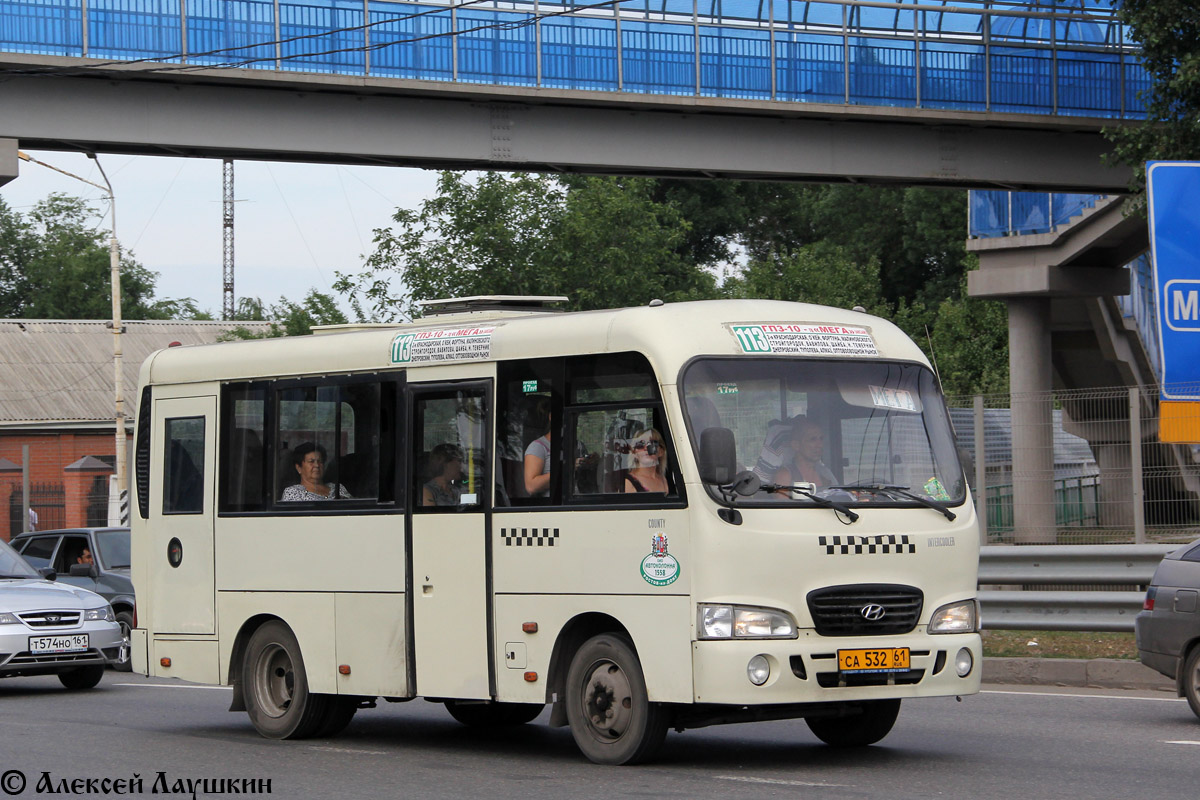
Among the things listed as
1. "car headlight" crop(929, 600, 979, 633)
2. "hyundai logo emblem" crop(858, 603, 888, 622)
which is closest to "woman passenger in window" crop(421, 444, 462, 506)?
"hyundai logo emblem" crop(858, 603, 888, 622)

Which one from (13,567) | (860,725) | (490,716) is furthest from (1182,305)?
(13,567)

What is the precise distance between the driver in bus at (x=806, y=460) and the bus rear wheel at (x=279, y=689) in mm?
4138

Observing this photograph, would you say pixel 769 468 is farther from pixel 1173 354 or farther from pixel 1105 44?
pixel 1105 44

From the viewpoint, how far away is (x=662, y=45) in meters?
27.5

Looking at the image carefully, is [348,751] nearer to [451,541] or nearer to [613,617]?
[451,541]

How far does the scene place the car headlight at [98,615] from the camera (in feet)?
53.3

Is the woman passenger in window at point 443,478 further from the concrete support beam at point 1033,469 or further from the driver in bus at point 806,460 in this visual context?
the concrete support beam at point 1033,469

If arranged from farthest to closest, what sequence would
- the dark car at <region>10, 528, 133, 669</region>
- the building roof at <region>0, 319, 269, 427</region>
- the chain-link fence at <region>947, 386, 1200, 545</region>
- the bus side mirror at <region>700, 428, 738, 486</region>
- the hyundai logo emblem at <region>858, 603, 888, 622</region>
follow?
the building roof at <region>0, 319, 269, 427</region> → the dark car at <region>10, 528, 133, 669</region> → the chain-link fence at <region>947, 386, 1200, 545</region> → the hyundai logo emblem at <region>858, 603, 888, 622</region> → the bus side mirror at <region>700, 428, 738, 486</region>

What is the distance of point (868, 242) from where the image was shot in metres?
75.8

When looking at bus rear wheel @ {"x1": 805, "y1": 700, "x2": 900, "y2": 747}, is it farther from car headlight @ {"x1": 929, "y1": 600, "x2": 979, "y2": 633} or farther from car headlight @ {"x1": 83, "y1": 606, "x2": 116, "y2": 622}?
car headlight @ {"x1": 83, "y1": 606, "x2": 116, "y2": 622}

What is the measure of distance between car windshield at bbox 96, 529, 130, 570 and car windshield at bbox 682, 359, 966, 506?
482 inches

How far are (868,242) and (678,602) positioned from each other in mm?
67651

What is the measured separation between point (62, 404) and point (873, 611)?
50006mm

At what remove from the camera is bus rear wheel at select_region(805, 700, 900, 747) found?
10.7m
